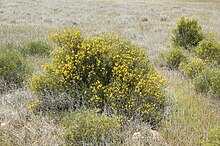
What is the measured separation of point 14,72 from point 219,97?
13.3 feet

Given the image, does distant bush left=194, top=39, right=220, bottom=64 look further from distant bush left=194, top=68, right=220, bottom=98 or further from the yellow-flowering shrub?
the yellow-flowering shrub

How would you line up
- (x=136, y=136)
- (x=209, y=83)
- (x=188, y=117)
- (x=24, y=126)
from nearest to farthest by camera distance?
(x=136, y=136) → (x=24, y=126) → (x=188, y=117) → (x=209, y=83)

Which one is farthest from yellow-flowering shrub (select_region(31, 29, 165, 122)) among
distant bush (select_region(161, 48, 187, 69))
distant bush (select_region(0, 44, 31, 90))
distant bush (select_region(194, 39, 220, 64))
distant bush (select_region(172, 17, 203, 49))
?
distant bush (select_region(172, 17, 203, 49))

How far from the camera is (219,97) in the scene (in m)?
4.20

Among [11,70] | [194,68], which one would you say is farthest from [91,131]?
[194,68]

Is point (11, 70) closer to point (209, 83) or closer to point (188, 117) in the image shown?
point (188, 117)

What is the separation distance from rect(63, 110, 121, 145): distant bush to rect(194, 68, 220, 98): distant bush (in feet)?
7.18

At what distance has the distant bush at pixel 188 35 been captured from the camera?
26.5ft

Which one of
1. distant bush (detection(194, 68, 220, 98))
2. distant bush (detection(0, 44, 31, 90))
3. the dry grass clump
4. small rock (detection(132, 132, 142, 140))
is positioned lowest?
small rock (detection(132, 132, 142, 140))

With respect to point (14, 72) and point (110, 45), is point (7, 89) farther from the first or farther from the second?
point (110, 45)

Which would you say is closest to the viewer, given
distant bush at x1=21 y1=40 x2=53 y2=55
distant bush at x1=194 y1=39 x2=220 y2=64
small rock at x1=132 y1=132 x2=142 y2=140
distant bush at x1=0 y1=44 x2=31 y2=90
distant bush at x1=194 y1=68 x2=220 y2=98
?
small rock at x1=132 y1=132 x2=142 y2=140

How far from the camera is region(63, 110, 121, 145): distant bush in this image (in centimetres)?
289

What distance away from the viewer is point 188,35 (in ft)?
26.6

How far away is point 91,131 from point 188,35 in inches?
250
